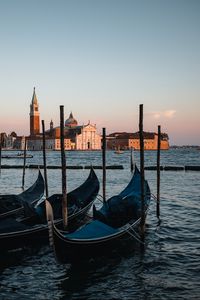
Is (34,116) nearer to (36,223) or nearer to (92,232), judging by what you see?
(36,223)

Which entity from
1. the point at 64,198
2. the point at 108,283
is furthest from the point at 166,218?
the point at 108,283

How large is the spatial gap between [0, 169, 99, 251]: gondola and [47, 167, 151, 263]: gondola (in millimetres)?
1020

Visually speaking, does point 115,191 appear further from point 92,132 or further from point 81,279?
point 92,132

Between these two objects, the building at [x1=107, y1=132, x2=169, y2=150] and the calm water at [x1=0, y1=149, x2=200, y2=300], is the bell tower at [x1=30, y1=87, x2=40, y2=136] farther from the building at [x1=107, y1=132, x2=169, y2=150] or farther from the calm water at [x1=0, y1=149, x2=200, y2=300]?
the calm water at [x1=0, y1=149, x2=200, y2=300]

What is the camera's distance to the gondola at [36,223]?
9.36 m

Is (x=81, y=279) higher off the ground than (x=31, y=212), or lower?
lower

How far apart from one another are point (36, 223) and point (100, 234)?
8.70 ft

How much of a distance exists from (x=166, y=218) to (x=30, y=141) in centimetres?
13373

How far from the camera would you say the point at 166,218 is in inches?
576

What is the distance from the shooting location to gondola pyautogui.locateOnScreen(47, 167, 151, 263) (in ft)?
27.3

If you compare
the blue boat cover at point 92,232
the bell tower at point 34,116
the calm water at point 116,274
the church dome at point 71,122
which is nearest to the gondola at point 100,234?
the blue boat cover at point 92,232

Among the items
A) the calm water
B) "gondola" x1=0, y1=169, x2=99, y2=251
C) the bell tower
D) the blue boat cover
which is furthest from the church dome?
the blue boat cover

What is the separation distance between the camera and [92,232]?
8.98 metres

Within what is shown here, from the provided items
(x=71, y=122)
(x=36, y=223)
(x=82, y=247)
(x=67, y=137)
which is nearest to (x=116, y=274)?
(x=82, y=247)
